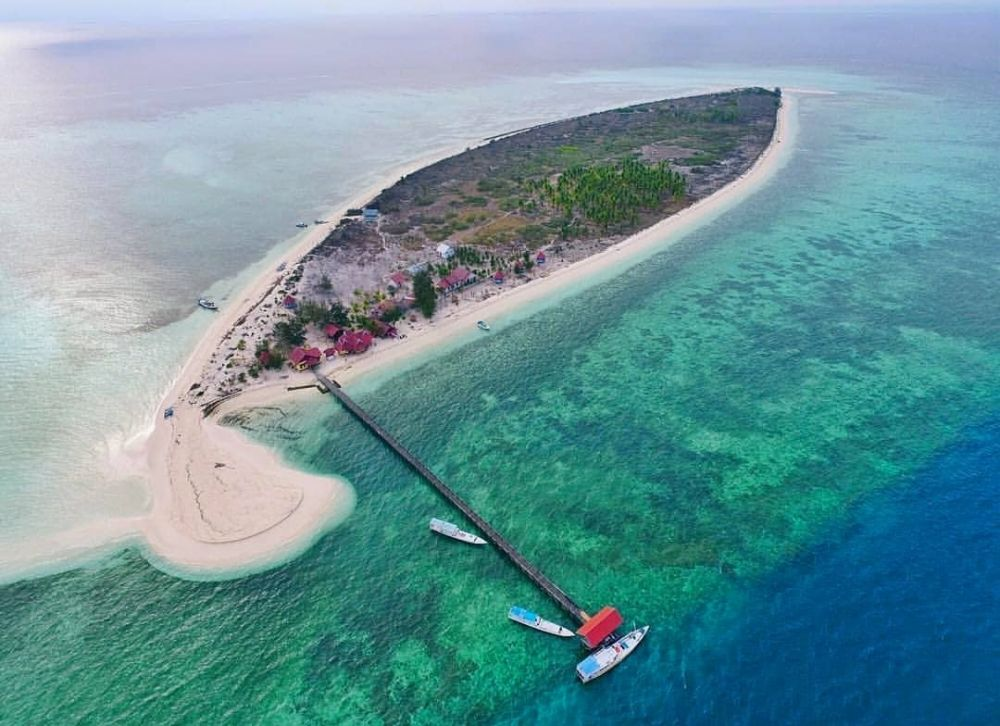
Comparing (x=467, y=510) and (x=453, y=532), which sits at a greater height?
(x=467, y=510)

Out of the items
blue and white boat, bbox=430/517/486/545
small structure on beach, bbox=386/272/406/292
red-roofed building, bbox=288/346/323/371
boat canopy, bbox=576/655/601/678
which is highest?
small structure on beach, bbox=386/272/406/292

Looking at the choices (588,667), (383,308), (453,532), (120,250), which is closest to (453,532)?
(453,532)

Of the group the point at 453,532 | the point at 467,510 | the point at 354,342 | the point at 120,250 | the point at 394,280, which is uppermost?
the point at 120,250

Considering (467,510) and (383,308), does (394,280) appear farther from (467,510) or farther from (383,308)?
(467,510)

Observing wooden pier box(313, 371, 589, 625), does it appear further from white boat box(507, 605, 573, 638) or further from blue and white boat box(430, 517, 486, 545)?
white boat box(507, 605, 573, 638)

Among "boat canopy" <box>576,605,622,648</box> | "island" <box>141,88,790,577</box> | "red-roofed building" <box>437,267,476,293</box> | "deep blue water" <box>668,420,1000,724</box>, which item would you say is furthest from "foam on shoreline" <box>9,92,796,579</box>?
"deep blue water" <box>668,420,1000,724</box>

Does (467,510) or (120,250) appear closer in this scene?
(467,510)

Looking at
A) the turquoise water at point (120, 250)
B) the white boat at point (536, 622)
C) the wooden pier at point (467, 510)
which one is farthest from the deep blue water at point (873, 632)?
the turquoise water at point (120, 250)
